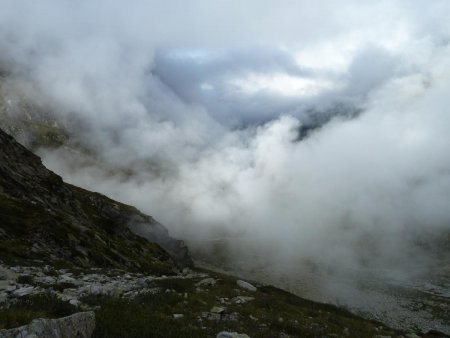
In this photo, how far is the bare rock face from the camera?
8672 mm

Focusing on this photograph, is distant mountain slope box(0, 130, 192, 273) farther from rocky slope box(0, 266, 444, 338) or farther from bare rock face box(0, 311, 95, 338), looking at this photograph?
bare rock face box(0, 311, 95, 338)

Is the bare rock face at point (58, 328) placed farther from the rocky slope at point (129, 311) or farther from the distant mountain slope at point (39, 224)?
the distant mountain slope at point (39, 224)

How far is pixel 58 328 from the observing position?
9570mm

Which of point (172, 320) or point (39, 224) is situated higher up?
point (39, 224)

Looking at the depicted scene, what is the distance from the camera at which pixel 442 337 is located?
260 ft

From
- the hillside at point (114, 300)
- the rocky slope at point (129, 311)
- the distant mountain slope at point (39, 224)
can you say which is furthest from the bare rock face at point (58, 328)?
the distant mountain slope at point (39, 224)

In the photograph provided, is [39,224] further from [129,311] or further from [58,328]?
[58,328]

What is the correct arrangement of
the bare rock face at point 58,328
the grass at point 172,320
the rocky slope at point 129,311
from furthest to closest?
the grass at point 172,320, the rocky slope at point 129,311, the bare rock face at point 58,328

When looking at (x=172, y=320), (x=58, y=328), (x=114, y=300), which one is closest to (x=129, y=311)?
(x=172, y=320)

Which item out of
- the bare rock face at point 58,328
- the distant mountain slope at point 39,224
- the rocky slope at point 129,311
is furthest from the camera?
the distant mountain slope at point 39,224

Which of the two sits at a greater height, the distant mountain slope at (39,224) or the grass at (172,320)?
the distant mountain slope at (39,224)

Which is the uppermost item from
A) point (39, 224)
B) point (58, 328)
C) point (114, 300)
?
point (39, 224)

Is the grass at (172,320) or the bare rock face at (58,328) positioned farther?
the grass at (172,320)

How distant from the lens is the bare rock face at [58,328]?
867 cm
